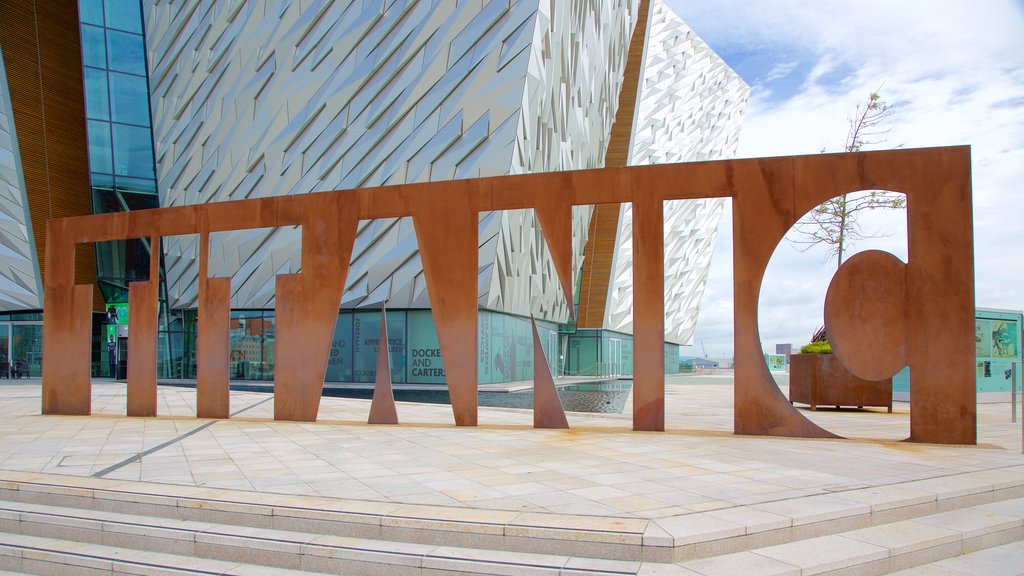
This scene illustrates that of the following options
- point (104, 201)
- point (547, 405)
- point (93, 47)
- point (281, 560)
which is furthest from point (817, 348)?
point (93, 47)

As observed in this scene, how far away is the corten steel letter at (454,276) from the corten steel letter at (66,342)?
20.6 feet

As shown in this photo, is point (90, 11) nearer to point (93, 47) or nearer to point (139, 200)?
point (93, 47)

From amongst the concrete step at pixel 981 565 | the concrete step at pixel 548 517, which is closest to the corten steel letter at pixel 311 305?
the concrete step at pixel 548 517

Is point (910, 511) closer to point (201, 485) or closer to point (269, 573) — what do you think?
point (269, 573)

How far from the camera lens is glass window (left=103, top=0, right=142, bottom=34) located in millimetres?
31359

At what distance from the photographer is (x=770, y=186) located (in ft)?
31.8

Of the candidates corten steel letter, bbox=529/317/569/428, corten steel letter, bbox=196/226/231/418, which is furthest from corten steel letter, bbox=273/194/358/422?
corten steel letter, bbox=529/317/569/428

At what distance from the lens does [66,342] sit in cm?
1297

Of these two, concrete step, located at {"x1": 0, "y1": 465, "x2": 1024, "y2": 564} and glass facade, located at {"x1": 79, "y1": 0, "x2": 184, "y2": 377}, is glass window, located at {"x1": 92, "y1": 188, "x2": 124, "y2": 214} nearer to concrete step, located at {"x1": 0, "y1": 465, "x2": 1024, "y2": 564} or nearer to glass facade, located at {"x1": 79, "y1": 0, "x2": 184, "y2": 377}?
glass facade, located at {"x1": 79, "y1": 0, "x2": 184, "y2": 377}

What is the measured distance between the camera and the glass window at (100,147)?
31.1m

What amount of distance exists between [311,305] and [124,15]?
88.2 feet

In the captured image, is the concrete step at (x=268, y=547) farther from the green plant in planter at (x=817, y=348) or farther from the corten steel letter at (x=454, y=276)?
the green plant in planter at (x=817, y=348)

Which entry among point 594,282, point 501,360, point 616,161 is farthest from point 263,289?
point 616,161

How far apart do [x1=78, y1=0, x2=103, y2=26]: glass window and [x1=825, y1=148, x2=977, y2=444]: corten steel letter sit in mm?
31966
